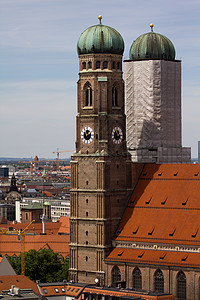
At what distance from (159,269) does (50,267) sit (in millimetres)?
29056

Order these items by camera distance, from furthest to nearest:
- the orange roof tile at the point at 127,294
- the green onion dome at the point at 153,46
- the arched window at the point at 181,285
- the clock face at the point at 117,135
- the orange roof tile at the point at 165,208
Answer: the green onion dome at the point at 153,46
the clock face at the point at 117,135
the orange roof tile at the point at 165,208
the arched window at the point at 181,285
the orange roof tile at the point at 127,294

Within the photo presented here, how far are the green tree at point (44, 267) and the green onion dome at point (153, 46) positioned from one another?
30523mm

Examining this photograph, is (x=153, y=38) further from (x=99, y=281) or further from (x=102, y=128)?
(x=99, y=281)

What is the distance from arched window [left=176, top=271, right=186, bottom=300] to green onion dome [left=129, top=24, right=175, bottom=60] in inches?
1317

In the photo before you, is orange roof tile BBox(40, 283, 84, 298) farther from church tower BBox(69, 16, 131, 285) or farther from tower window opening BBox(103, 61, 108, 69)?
Result: tower window opening BBox(103, 61, 108, 69)

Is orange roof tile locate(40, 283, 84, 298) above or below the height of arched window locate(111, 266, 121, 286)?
below

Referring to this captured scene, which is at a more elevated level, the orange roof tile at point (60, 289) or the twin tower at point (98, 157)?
the twin tower at point (98, 157)

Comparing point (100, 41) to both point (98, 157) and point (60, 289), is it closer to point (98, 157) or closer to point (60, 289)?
point (98, 157)

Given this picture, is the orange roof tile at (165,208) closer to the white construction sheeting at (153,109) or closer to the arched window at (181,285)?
the arched window at (181,285)

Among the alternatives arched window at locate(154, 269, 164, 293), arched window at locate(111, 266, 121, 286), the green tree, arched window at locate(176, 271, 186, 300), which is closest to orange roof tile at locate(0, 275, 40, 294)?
arched window at locate(111, 266, 121, 286)

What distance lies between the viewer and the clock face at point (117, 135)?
126750mm

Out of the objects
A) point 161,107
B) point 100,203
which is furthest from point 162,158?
point 100,203

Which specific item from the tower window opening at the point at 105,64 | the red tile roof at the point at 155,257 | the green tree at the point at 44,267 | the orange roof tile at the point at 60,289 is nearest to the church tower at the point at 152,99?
the tower window opening at the point at 105,64

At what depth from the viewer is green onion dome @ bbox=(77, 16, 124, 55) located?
125688mm
